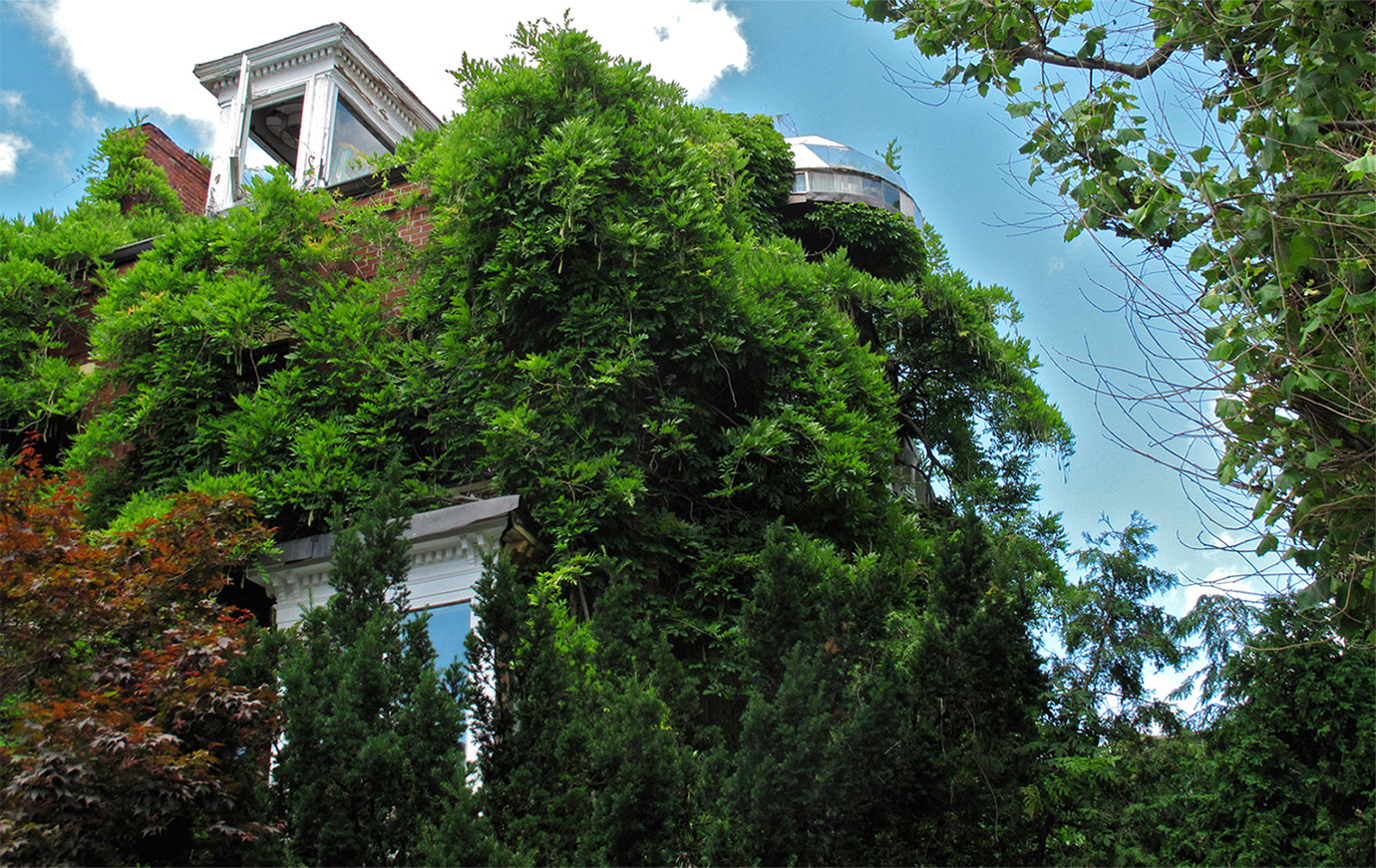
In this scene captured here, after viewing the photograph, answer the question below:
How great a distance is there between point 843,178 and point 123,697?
1184 centimetres

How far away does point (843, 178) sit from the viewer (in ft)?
51.7

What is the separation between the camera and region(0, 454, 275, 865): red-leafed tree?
564 cm

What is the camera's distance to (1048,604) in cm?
998

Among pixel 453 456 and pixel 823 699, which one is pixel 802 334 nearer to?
pixel 453 456

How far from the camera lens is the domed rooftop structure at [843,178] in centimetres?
1557

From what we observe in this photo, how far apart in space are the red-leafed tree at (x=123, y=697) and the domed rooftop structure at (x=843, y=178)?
9.80m

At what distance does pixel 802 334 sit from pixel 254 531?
216 inches

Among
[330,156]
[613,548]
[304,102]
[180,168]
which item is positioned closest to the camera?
[613,548]

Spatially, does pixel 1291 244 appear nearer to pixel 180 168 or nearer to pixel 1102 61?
pixel 1102 61

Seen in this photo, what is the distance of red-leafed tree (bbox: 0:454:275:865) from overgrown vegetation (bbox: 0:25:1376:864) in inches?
1.2

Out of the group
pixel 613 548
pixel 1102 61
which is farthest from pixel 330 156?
pixel 1102 61

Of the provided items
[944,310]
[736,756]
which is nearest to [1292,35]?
[736,756]

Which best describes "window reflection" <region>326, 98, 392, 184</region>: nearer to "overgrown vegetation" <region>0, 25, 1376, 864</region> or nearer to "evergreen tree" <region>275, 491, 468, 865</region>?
"overgrown vegetation" <region>0, 25, 1376, 864</region>

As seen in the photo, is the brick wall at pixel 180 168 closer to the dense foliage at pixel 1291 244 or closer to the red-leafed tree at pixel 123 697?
the red-leafed tree at pixel 123 697
